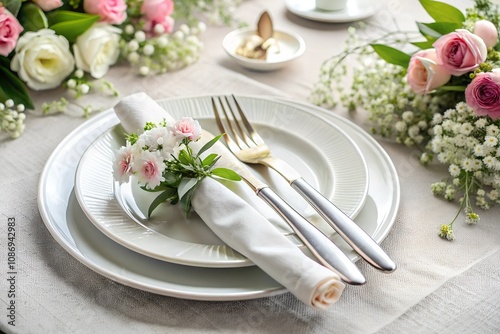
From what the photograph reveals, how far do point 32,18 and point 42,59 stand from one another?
3.4 inches

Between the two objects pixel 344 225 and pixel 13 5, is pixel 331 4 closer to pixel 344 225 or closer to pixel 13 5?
pixel 13 5

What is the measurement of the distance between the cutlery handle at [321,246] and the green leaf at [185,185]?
0.11 m

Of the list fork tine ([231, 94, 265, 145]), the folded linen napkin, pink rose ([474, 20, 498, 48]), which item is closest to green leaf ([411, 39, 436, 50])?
pink rose ([474, 20, 498, 48])

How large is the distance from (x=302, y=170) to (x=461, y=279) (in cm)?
31

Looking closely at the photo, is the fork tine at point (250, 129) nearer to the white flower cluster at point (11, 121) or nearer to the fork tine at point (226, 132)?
the fork tine at point (226, 132)

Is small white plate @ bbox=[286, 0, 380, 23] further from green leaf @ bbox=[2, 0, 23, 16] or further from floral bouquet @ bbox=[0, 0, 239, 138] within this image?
green leaf @ bbox=[2, 0, 23, 16]

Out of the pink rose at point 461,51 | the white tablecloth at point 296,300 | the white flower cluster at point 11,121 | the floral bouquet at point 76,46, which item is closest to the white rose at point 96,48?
the floral bouquet at point 76,46

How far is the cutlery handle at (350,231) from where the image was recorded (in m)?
0.78

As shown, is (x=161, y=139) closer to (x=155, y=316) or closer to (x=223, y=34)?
(x=155, y=316)

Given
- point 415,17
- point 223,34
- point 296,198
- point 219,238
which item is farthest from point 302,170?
point 415,17

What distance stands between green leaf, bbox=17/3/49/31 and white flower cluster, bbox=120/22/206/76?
0.20 meters

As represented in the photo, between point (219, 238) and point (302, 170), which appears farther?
point (302, 170)

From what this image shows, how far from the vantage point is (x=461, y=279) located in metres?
0.85

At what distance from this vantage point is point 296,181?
0.93 meters
